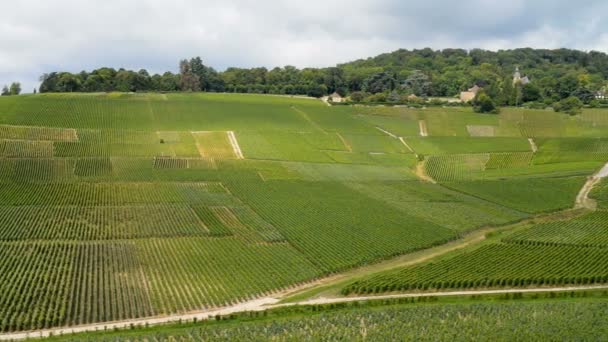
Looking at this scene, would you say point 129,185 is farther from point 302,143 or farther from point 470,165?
point 470,165

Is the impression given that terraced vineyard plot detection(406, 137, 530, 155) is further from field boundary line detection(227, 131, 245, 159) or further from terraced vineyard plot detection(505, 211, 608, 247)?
terraced vineyard plot detection(505, 211, 608, 247)

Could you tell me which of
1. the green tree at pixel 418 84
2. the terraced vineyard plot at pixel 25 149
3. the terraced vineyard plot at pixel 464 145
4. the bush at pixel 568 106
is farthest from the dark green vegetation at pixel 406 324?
the green tree at pixel 418 84

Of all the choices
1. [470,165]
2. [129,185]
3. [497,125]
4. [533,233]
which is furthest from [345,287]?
[497,125]

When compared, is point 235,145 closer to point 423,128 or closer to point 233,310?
point 423,128

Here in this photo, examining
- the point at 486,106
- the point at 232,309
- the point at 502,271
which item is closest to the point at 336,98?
the point at 486,106

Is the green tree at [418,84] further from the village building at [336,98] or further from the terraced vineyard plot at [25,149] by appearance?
the terraced vineyard plot at [25,149]
